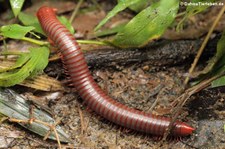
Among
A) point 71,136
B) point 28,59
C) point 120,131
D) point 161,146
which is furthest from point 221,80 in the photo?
point 28,59

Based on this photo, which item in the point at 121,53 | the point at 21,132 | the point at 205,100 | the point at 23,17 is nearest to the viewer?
the point at 21,132

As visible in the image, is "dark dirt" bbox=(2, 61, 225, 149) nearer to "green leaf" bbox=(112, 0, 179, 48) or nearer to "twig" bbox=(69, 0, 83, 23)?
"green leaf" bbox=(112, 0, 179, 48)

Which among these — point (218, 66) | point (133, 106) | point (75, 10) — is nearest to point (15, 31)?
point (75, 10)

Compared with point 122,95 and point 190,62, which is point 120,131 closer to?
point 122,95

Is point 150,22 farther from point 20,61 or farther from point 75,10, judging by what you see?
point 75,10

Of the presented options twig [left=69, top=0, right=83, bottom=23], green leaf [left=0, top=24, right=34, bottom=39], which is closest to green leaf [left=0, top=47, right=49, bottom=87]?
green leaf [left=0, top=24, right=34, bottom=39]

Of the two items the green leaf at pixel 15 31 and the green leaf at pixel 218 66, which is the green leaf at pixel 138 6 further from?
the green leaf at pixel 15 31

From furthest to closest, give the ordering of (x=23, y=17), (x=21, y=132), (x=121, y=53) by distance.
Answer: (x=23, y=17)
(x=121, y=53)
(x=21, y=132)
